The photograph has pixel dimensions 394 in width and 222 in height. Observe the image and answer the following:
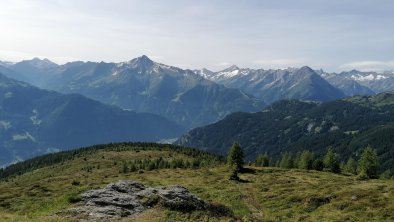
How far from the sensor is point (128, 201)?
196 ft

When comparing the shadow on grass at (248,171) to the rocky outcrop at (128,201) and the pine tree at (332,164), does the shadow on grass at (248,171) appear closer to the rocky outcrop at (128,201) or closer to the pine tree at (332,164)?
the pine tree at (332,164)

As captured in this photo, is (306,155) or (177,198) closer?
(177,198)

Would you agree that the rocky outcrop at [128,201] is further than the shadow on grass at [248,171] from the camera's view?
No

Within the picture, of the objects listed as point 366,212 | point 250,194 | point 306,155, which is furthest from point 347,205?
point 306,155

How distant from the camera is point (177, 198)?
61.0 metres

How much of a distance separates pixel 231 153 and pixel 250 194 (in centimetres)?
4077

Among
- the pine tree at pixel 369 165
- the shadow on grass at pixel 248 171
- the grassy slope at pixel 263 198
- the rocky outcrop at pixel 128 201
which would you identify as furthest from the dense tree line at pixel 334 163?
the rocky outcrop at pixel 128 201

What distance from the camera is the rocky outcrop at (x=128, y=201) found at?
54.2 m

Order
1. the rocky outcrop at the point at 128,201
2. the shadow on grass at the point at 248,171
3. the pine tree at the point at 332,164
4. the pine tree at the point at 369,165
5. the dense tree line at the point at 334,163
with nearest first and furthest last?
the rocky outcrop at the point at 128,201, the shadow on grass at the point at 248,171, the pine tree at the point at 369,165, the dense tree line at the point at 334,163, the pine tree at the point at 332,164

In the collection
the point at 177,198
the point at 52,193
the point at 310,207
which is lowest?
the point at 52,193

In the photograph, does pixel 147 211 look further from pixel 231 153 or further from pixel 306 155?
pixel 306 155

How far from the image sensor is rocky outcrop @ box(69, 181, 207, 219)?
54206mm

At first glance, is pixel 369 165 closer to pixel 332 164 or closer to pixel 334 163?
pixel 334 163

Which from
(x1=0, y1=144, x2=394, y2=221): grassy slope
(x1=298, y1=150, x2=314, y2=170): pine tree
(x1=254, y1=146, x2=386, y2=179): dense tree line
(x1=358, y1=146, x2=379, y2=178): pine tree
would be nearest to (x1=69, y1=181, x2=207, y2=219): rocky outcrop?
(x1=0, y1=144, x2=394, y2=221): grassy slope
